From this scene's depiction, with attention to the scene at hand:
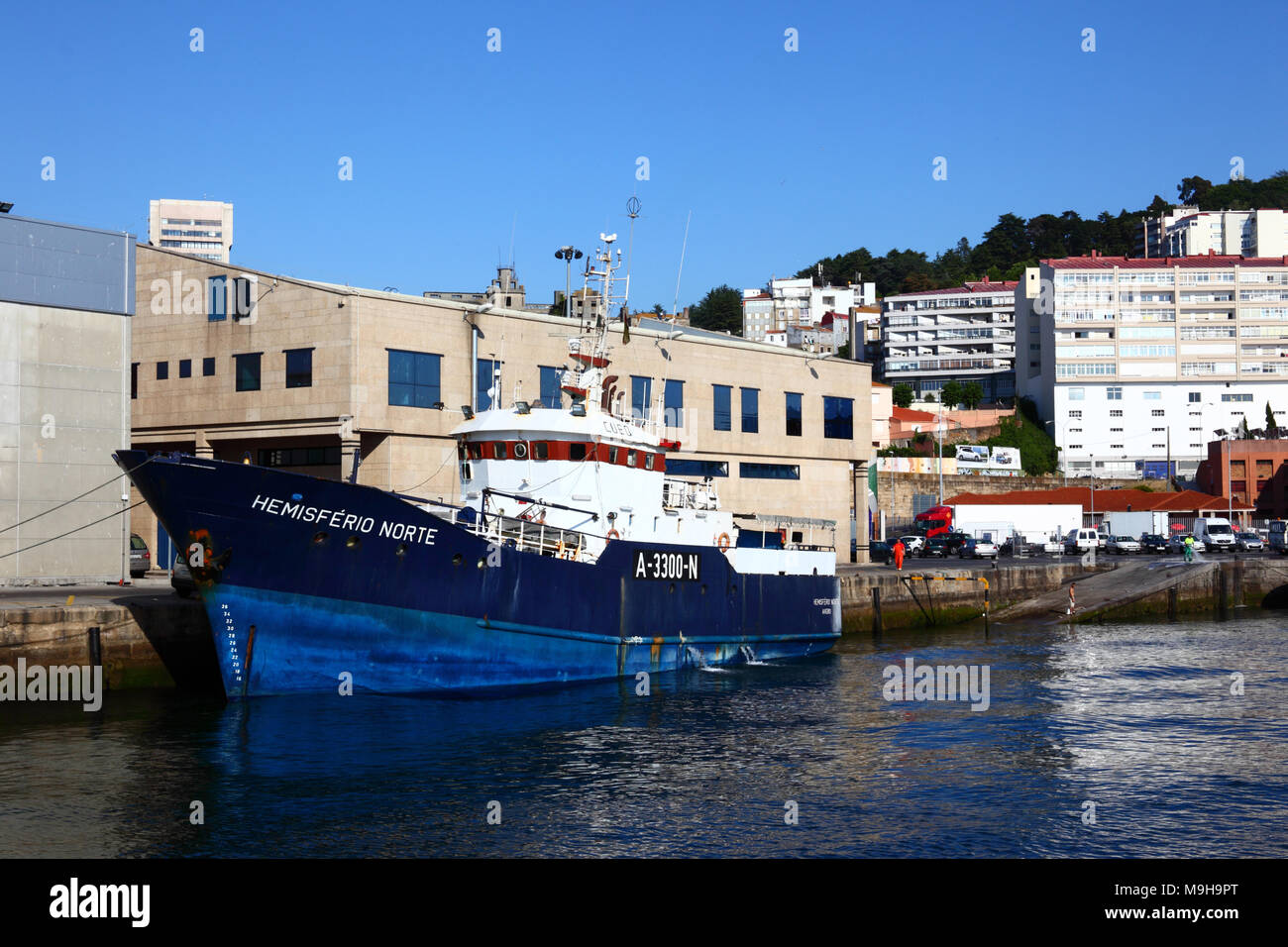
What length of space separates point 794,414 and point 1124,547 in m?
28.6

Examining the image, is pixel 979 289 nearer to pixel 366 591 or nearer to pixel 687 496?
pixel 687 496

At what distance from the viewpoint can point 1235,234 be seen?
149m

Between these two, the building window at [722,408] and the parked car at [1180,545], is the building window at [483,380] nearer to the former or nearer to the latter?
the building window at [722,408]

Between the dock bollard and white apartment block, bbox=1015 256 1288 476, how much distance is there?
102677 millimetres

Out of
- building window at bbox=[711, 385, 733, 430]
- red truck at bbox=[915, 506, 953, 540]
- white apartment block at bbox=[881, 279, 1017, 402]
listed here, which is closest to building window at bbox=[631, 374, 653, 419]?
building window at bbox=[711, 385, 733, 430]

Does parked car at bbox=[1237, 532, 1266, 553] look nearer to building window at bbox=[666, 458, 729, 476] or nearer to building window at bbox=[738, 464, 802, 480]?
building window at bbox=[738, 464, 802, 480]

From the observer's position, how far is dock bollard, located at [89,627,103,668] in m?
24.1

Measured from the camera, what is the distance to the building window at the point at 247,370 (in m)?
38.8

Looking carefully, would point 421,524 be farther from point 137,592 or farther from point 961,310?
point 961,310

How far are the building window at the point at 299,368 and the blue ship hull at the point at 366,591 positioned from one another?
47.4 feet

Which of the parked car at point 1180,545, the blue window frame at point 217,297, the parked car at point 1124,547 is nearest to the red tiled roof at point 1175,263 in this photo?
the parked car at point 1180,545

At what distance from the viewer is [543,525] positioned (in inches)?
1041
